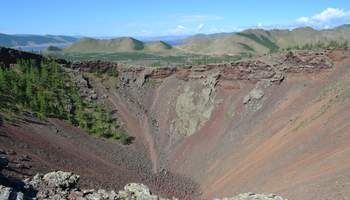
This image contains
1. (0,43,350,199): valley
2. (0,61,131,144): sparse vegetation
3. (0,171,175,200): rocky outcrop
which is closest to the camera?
(0,171,175,200): rocky outcrop

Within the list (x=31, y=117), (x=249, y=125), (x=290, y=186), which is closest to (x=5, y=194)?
(x=290, y=186)

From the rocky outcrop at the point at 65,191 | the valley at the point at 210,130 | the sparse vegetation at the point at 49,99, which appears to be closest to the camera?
the rocky outcrop at the point at 65,191

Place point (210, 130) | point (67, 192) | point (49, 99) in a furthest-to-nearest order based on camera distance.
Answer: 1. point (49, 99)
2. point (210, 130)
3. point (67, 192)

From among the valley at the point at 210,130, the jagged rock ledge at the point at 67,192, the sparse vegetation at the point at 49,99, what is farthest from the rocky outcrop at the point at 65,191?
the sparse vegetation at the point at 49,99

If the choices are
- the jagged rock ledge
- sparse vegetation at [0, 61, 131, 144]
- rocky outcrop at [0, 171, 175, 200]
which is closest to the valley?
sparse vegetation at [0, 61, 131, 144]

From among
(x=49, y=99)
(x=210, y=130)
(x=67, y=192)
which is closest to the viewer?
(x=67, y=192)

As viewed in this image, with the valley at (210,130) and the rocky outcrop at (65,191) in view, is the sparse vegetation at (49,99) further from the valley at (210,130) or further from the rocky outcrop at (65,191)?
the rocky outcrop at (65,191)

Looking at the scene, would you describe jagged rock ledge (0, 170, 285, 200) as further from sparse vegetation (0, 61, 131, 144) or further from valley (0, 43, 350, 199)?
sparse vegetation (0, 61, 131, 144)

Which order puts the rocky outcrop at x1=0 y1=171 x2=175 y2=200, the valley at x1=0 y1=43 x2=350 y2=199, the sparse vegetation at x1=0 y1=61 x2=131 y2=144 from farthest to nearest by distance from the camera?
1. the sparse vegetation at x1=0 y1=61 x2=131 y2=144
2. the valley at x1=0 y1=43 x2=350 y2=199
3. the rocky outcrop at x1=0 y1=171 x2=175 y2=200

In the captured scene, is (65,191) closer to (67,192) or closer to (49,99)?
(67,192)

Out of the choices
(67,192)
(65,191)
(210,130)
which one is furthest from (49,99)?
(67,192)

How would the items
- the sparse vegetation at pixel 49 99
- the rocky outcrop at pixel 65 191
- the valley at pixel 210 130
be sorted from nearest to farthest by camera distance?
the rocky outcrop at pixel 65 191 → the valley at pixel 210 130 → the sparse vegetation at pixel 49 99

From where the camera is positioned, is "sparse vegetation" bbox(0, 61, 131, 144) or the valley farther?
"sparse vegetation" bbox(0, 61, 131, 144)

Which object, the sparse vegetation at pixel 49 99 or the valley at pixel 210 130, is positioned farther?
the sparse vegetation at pixel 49 99
